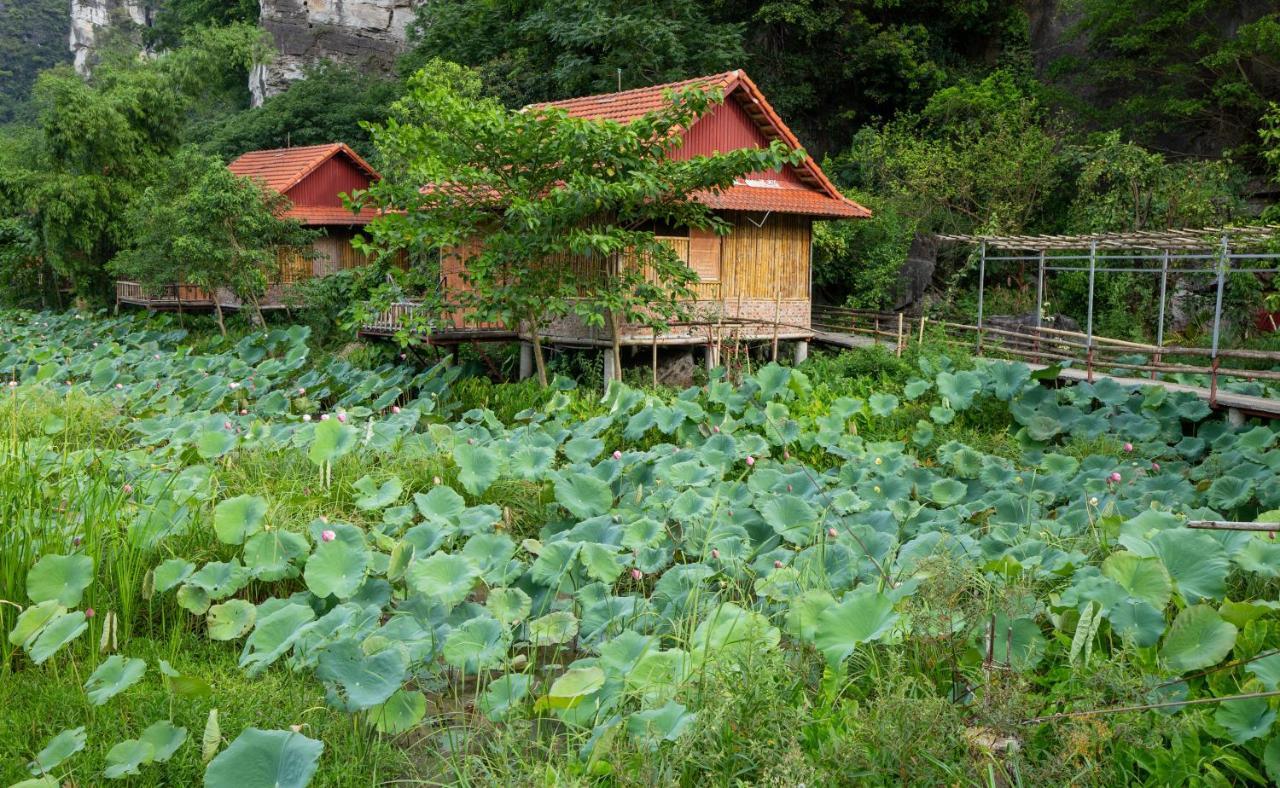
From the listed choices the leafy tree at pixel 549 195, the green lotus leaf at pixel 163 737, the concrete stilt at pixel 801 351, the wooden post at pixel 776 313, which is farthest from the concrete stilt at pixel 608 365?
the green lotus leaf at pixel 163 737

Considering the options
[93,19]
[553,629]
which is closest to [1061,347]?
[553,629]

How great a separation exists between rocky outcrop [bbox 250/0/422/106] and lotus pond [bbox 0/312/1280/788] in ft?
108

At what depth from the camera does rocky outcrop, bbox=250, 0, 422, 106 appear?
37.8m

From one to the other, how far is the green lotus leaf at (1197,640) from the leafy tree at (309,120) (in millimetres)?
29348

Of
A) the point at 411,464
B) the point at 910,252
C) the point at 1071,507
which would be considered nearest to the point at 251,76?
the point at 910,252

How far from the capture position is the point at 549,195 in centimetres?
1331

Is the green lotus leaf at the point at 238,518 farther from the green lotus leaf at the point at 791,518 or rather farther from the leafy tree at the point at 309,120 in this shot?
the leafy tree at the point at 309,120

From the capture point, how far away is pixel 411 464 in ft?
28.0

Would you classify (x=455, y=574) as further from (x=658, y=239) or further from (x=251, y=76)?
(x=251, y=76)

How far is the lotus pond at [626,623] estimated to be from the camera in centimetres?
343

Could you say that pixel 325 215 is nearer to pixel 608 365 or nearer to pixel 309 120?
pixel 309 120

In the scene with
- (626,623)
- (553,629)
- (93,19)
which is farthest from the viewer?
(93,19)

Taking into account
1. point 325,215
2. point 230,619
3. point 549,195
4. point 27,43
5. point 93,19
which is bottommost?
point 230,619

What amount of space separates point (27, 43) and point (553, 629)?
68267 mm
